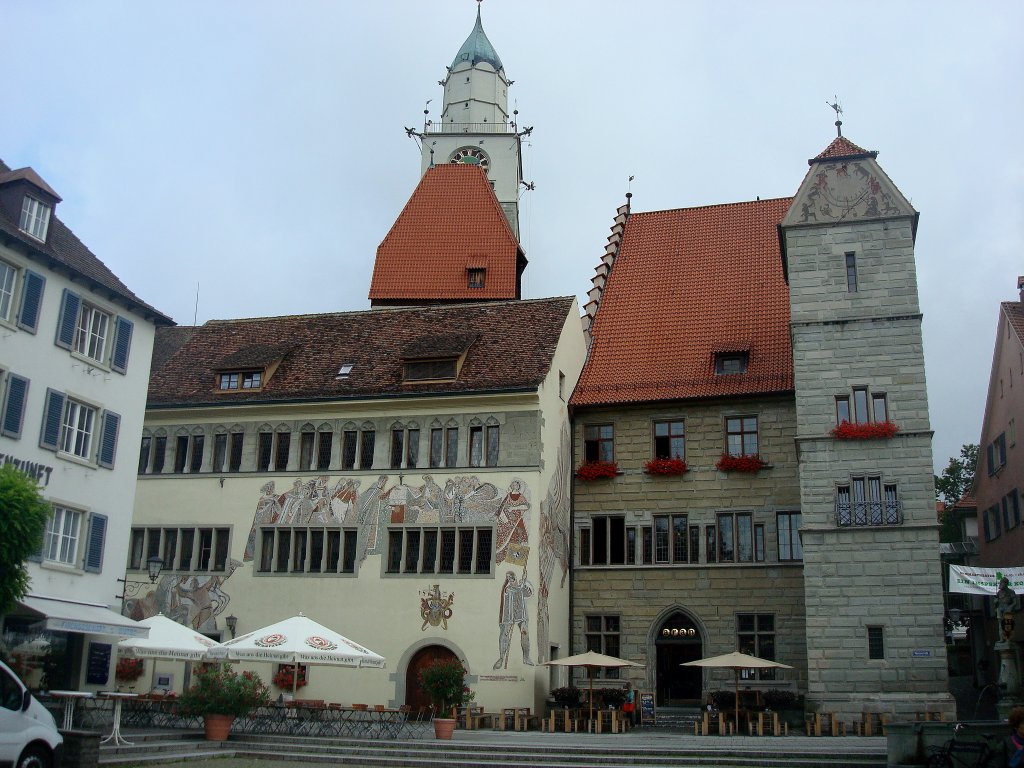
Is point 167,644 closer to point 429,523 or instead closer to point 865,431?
point 429,523

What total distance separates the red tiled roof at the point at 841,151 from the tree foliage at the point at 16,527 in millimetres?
22858

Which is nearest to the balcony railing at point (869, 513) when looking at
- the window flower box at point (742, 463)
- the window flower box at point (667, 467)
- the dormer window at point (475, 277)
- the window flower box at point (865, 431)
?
the window flower box at point (865, 431)

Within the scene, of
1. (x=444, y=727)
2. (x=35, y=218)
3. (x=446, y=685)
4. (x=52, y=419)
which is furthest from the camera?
(x=446, y=685)

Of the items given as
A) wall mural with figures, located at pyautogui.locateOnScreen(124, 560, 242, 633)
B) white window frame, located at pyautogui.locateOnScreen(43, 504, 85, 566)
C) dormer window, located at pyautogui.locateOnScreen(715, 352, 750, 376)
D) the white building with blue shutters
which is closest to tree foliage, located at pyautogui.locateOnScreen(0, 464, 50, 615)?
the white building with blue shutters

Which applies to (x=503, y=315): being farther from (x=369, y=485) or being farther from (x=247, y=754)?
(x=247, y=754)

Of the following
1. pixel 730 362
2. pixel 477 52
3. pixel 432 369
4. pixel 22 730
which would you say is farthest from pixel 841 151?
pixel 477 52

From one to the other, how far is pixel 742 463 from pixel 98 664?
18.1 meters

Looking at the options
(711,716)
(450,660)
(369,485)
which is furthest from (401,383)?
(711,716)

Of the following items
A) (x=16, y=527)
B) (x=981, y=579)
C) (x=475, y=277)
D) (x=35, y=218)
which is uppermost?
(x=475, y=277)

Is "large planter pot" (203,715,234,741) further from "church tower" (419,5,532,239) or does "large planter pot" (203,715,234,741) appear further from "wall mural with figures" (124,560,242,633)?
"church tower" (419,5,532,239)

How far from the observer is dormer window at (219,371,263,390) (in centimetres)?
3412

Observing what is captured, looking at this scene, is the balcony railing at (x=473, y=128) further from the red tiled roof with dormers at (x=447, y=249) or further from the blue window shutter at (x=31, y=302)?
the blue window shutter at (x=31, y=302)

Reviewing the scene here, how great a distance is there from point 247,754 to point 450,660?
8.68m

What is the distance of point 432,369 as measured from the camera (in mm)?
32562
